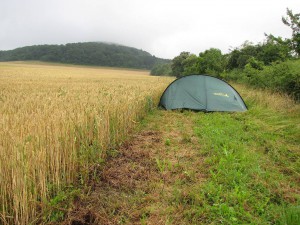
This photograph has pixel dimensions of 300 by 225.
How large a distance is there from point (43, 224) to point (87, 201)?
646 mm

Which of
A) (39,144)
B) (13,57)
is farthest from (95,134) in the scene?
(13,57)

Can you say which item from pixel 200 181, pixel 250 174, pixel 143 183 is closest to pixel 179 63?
pixel 250 174

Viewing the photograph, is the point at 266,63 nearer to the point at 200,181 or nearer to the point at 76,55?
the point at 200,181

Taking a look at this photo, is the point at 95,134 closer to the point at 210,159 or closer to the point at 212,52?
the point at 210,159

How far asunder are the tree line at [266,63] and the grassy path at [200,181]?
611cm

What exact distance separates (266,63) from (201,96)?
1296cm

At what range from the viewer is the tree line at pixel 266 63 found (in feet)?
37.6

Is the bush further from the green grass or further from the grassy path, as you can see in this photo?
the grassy path

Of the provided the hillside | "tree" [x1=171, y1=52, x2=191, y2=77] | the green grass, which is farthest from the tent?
the hillside

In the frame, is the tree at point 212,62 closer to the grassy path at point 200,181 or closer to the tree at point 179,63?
the grassy path at point 200,181

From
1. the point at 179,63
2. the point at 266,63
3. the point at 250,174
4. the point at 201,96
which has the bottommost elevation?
the point at 250,174

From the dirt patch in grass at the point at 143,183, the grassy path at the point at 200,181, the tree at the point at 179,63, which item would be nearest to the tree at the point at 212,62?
the grassy path at the point at 200,181

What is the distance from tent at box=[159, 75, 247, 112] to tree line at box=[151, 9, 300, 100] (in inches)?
124

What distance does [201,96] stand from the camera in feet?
33.0
